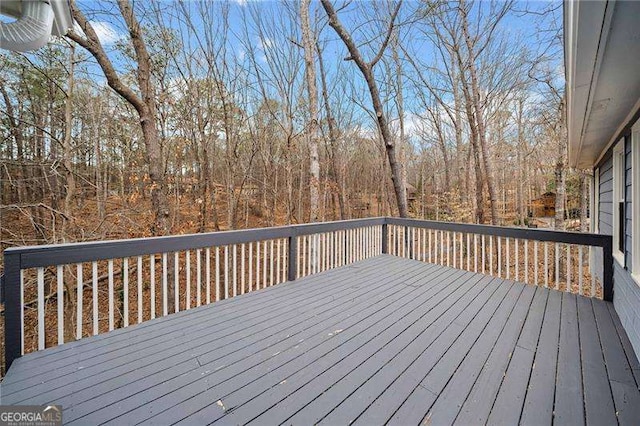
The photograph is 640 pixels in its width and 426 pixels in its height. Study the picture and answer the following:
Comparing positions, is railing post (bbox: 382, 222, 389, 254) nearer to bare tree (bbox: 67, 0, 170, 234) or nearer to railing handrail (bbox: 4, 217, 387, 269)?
railing handrail (bbox: 4, 217, 387, 269)

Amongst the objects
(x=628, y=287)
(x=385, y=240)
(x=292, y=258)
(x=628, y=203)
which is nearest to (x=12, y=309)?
(x=292, y=258)

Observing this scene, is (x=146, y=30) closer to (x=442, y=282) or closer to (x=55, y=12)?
Answer: (x=55, y=12)

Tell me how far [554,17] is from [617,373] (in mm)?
4905

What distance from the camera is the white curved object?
1.25 m

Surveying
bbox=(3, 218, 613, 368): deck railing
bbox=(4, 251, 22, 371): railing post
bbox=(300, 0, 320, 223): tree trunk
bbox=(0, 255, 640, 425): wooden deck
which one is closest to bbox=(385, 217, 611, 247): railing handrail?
bbox=(3, 218, 613, 368): deck railing

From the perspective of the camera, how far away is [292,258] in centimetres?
389

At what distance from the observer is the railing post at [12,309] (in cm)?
188

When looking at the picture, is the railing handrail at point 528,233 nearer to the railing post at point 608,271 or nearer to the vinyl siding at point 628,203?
the railing post at point 608,271

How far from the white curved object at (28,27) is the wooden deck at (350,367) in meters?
1.93

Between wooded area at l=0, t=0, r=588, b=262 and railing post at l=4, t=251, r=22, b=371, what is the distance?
273cm

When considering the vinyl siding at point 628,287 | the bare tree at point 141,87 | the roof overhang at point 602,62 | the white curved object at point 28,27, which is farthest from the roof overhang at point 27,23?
the vinyl siding at point 628,287

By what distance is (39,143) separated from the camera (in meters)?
4.80

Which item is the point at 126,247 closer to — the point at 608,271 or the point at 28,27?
the point at 28,27

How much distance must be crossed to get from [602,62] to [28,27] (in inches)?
115
